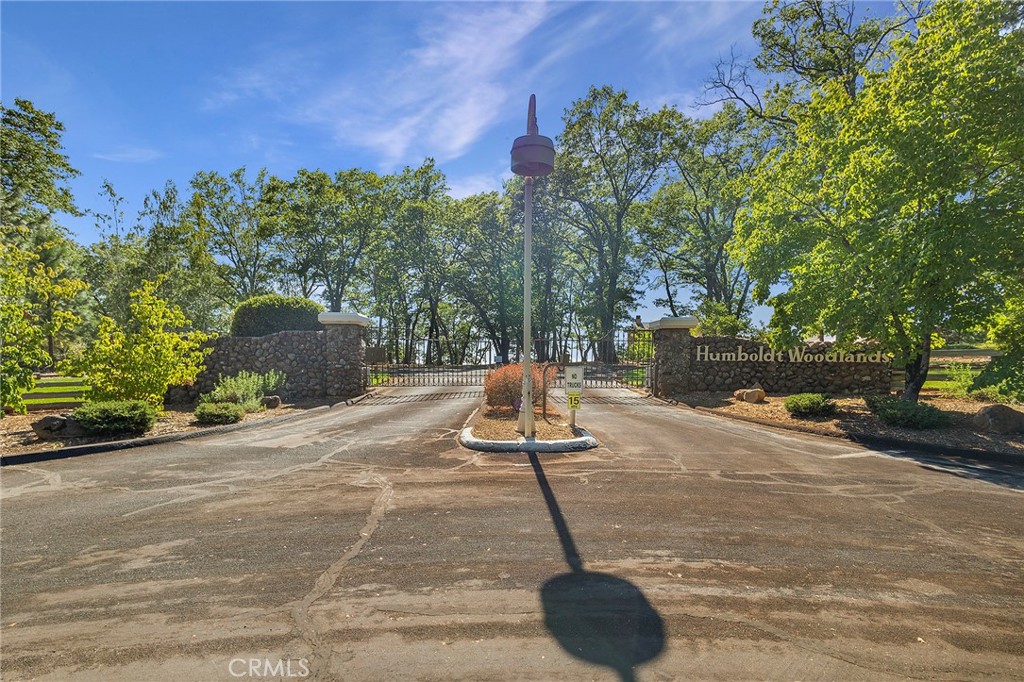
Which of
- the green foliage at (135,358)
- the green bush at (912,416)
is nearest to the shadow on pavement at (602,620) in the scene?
the green bush at (912,416)

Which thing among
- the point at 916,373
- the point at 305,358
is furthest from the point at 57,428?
the point at 916,373

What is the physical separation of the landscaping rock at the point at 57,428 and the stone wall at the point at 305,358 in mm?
7096

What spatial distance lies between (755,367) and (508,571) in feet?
50.9

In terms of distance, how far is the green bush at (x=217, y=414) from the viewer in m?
9.83

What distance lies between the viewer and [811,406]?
10.7 meters

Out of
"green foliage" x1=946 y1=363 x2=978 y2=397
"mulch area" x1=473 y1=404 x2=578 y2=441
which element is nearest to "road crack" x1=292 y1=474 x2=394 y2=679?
"mulch area" x1=473 y1=404 x2=578 y2=441

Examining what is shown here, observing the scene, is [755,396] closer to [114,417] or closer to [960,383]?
[960,383]

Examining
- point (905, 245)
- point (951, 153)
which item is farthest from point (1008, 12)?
point (905, 245)

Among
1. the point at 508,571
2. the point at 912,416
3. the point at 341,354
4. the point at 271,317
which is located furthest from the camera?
the point at 271,317

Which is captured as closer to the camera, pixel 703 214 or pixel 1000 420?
pixel 1000 420

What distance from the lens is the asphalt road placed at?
252 cm

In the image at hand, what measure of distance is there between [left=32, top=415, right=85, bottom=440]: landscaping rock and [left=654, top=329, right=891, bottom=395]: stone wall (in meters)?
15.7

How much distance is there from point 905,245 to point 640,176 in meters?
21.3

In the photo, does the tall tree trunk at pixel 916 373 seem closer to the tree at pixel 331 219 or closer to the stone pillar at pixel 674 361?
the stone pillar at pixel 674 361
